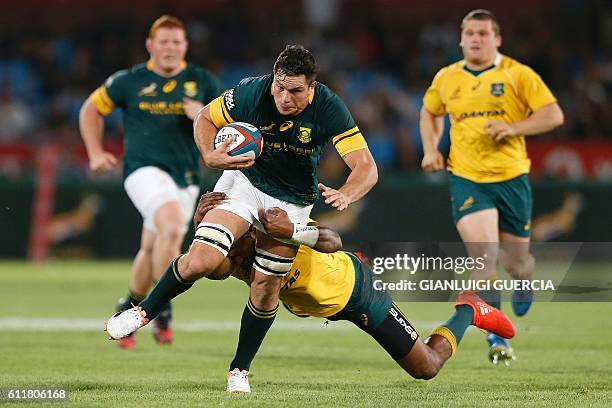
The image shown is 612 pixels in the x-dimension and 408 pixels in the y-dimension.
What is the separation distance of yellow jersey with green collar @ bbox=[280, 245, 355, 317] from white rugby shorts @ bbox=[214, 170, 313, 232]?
0.26 meters

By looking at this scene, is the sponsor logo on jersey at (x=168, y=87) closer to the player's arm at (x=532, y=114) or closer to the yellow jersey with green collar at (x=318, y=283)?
the player's arm at (x=532, y=114)

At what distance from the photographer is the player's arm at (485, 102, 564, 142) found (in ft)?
31.7

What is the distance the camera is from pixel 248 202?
24.3ft

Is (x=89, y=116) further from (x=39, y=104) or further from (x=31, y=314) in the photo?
(x=39, y=104)

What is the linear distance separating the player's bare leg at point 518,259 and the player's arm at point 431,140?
921 millimetres

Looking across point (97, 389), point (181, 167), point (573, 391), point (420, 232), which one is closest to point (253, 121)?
point (97, 389)

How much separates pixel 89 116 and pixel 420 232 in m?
8.88

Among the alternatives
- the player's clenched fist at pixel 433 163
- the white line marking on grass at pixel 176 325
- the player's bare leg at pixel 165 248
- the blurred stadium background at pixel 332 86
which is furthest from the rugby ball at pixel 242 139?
the blurred stadium background at pixel 332 86

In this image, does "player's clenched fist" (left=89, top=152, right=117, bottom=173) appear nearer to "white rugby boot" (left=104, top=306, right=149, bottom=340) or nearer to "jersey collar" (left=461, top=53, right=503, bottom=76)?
"jersey collar" (left=461, top=53, right=503, bottom=76)

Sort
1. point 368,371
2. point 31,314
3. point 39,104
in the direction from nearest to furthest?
1. point 368,371
2. point 31,314
3. point 39,104

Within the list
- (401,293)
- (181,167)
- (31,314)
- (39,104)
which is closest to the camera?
(401,293)

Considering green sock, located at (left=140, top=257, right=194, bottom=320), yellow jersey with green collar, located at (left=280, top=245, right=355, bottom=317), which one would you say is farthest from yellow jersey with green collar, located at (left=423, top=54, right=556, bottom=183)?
green sock, located at (left=140, top=257, right=194, bottom=320)

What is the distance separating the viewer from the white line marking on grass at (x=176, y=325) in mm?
11320

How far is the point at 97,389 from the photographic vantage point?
288 inches
